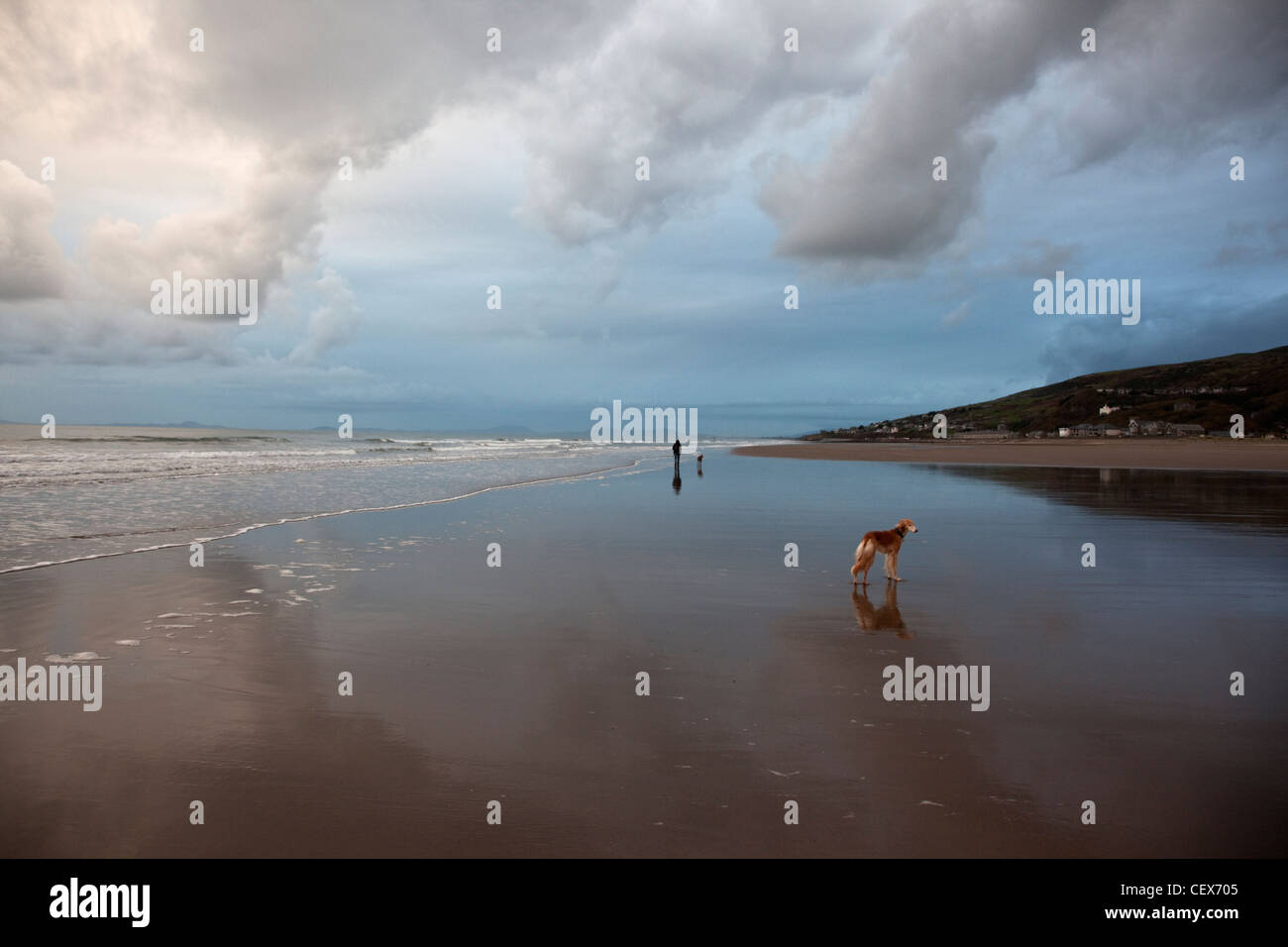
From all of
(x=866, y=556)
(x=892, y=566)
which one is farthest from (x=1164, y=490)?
(x=866, y=556)

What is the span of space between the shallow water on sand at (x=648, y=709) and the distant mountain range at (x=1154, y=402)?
10481cm

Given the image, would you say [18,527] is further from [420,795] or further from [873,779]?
[873,779]

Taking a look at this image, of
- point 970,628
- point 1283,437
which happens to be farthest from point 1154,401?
point 970,628

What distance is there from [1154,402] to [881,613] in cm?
14036

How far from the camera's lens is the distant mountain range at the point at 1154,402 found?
99.6 meters

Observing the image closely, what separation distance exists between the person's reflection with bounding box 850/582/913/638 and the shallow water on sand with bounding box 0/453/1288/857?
0.20 ft

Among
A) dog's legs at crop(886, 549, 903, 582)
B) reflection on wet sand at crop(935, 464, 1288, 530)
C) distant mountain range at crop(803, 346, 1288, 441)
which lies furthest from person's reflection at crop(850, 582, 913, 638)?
distant mountain range at crop(803, 346, 1288, 441)

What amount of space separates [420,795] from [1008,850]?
3.38 m

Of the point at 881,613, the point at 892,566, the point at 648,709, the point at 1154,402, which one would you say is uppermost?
the point at 1154,402

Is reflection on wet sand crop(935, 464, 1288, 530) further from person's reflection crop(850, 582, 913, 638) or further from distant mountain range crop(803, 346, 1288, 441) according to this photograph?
distant mountain range crop(803, 346, 1288, 441)

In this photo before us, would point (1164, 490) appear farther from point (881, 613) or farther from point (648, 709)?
point (648, 709)

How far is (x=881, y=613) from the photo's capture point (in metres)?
8.72

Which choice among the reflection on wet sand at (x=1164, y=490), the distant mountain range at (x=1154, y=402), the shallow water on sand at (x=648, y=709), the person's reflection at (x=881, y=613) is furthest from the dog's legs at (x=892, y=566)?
the distant mountain range at (x=1154, y=402)

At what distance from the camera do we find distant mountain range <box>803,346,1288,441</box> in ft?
327
